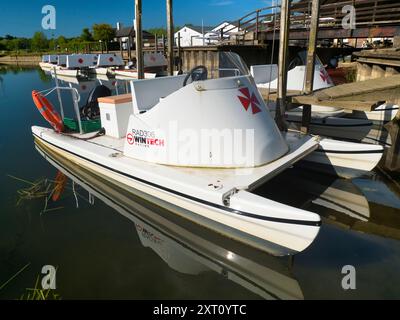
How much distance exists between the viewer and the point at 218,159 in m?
5.21

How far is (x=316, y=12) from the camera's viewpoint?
7836 millimetres

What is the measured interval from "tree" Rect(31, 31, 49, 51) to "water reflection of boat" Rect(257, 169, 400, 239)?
8359 cm

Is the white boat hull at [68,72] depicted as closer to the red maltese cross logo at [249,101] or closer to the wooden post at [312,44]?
the wooden post at [312,44]

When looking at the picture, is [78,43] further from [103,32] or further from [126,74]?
[126,74]

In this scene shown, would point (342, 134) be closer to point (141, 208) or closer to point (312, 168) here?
point (312, 168)

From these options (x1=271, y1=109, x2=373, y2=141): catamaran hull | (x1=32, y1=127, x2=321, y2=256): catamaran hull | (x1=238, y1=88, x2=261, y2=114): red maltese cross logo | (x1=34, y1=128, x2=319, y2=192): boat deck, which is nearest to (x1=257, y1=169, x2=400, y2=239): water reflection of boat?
(x1=34, y1=128, x2=319, y2=192): boat deck

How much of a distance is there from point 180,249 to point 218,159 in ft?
5.40

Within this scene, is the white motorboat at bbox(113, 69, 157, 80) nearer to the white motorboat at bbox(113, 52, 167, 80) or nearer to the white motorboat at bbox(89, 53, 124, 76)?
the white motorboat at bbox(113, 52, 167, 80)

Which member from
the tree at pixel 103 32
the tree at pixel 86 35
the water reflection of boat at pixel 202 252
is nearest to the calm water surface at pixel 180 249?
the water reflection of boat at pixel 202 252

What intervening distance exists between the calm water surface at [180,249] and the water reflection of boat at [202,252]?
2 cm

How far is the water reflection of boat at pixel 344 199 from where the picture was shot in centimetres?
554

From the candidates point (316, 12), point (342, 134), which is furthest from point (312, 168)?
point (316, 12)
